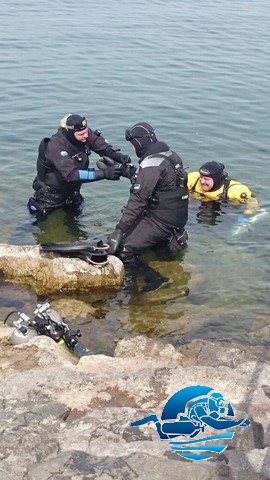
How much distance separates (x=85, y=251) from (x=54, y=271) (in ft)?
1.54

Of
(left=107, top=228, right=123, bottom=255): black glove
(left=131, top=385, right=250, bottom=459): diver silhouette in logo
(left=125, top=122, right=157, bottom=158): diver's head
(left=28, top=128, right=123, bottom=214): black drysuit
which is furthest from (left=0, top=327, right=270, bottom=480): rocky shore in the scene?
(left=28, top=128, right=123, bottom=214): black drysuit

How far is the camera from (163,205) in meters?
7.36

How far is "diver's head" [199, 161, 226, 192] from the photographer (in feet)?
28.9

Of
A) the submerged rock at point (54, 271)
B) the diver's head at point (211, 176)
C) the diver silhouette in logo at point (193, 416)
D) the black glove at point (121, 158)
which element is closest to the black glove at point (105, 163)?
the black glove at point (121, 158)

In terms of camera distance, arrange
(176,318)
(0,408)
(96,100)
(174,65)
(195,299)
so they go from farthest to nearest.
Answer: (174,65) < (96,100) < (195,299) < (176,318) < (0,408)

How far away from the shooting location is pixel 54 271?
7.11 meters

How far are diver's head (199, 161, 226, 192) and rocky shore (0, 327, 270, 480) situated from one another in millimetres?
3851

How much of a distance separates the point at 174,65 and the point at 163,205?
42.4 ft

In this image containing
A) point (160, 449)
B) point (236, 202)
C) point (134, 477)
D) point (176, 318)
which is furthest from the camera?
point (236, 202)

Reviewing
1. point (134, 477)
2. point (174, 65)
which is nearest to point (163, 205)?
point (134, 477)

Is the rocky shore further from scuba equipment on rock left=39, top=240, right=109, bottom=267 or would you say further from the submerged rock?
scuba equipment on rock left=39, top=240, right=109, bottom=267

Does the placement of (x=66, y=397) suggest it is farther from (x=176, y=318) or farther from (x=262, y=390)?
(x=176, y=318)

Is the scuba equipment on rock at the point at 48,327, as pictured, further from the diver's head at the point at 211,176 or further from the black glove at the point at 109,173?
the diver's head at the point at 211,176

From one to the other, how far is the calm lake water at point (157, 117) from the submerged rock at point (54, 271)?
17 cm
